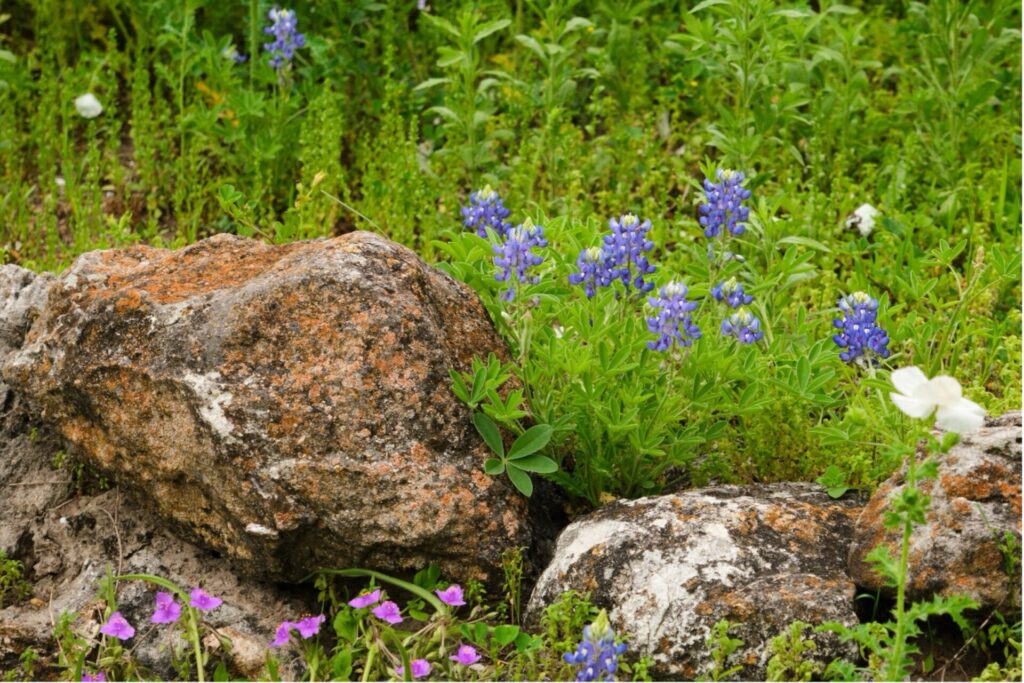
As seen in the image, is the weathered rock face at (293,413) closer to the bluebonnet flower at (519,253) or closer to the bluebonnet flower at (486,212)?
the bluebonnet flower at (519,253)

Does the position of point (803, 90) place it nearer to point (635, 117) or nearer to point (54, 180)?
point (635, 117)

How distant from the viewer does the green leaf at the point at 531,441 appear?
313 cm

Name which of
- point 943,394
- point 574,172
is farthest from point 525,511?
point 574,172

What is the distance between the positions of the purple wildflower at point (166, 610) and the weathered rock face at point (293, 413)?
0.72ft

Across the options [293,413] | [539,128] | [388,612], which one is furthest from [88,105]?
[388,612]

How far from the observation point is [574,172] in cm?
498

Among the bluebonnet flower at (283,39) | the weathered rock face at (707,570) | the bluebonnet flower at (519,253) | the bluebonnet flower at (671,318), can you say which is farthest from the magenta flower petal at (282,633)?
the bluebonnet flower at (283,39)

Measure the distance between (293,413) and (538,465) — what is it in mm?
597

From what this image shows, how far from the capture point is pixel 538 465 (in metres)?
3.14

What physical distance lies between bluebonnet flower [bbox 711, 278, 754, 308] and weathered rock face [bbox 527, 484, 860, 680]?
0.48 metres

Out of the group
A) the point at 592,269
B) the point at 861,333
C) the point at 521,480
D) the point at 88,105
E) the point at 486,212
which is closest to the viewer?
the point at 521,480

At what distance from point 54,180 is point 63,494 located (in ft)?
7.21

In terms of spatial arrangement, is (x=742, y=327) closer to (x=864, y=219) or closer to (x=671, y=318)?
(x=671, y=318)

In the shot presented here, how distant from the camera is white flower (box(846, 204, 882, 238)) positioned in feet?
16.1
